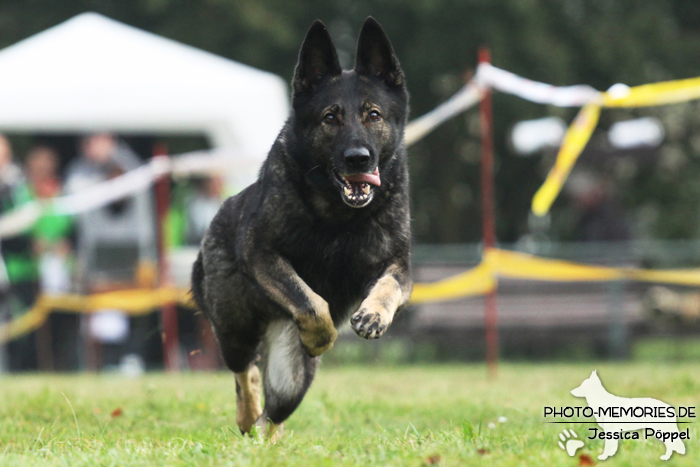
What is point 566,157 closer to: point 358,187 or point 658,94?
point 658,94

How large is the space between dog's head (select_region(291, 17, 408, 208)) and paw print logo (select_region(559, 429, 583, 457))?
136 cm

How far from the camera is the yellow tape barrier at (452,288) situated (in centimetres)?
1045

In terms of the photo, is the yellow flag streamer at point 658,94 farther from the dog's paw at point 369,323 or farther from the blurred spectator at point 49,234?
the blurred spectator at point 49,234

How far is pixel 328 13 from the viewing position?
1822 centimetres

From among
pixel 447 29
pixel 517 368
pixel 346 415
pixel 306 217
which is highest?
pixel 447 29

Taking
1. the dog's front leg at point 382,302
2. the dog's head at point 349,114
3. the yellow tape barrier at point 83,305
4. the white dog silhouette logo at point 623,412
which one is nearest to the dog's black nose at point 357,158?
the dog's head at point 349,114

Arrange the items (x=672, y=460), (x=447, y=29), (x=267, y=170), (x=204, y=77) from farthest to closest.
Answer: (x=447, y=29), (x=204, y=77), (x=267, y=170), (x=672, y=460)

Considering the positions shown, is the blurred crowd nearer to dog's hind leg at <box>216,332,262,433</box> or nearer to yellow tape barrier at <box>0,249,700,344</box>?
yellow tape barrier at <box>0,249,700,344</box>

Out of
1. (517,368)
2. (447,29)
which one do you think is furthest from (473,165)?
(517,368)

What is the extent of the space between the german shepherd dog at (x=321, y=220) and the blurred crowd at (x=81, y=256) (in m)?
6.52

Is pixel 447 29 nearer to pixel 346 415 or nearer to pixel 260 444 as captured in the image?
pixel 346 415

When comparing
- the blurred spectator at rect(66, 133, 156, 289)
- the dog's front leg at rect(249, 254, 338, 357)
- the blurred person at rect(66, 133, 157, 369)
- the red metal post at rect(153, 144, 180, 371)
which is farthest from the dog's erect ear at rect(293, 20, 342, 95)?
the blurred spectator at rect(66, 133, 156, 289)

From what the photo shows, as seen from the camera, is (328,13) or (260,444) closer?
(260,444)

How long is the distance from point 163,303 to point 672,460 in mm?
8229
